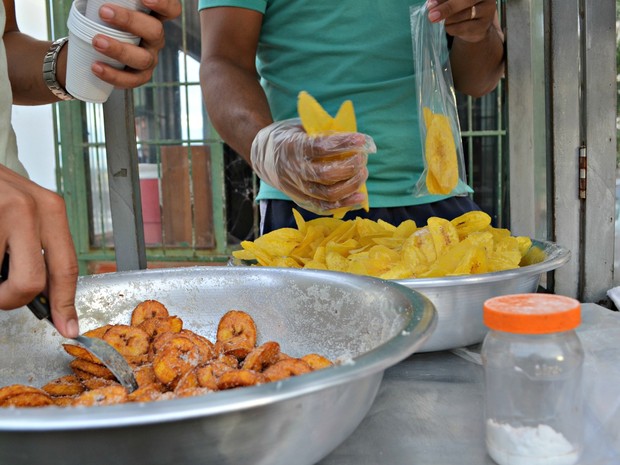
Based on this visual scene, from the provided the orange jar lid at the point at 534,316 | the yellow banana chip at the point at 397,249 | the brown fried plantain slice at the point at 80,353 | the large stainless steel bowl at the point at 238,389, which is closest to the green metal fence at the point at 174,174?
the yellow banana chip at the point at 397,249

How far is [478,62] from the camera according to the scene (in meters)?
1.63

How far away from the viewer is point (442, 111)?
4.65 feet

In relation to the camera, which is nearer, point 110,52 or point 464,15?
point 110,52

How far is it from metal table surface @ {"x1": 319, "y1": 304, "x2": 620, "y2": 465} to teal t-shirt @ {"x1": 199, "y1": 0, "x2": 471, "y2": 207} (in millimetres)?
718

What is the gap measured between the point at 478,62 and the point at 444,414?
1.18 m

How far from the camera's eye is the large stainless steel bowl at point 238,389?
0.41 meters

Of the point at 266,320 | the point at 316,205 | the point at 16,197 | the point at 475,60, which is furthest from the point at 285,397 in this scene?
the point at 475,60

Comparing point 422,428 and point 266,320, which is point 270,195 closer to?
point 266,320

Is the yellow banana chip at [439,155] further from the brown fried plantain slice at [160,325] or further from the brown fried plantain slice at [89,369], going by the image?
the brown fried plantain slice at [89,369]

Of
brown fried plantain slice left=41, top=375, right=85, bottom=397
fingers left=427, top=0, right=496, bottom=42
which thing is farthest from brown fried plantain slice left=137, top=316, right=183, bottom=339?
fingers left=427, top=0, right=496, bottom=42

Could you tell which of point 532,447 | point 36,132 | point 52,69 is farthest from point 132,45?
point 36,132

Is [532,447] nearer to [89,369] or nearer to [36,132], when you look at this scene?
[89,369]

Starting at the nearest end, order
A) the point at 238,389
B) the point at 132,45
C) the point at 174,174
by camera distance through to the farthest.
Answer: the point at 238,389 < the point at 132,45 < the point at 174,174

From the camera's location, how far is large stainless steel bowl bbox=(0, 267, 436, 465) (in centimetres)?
41
